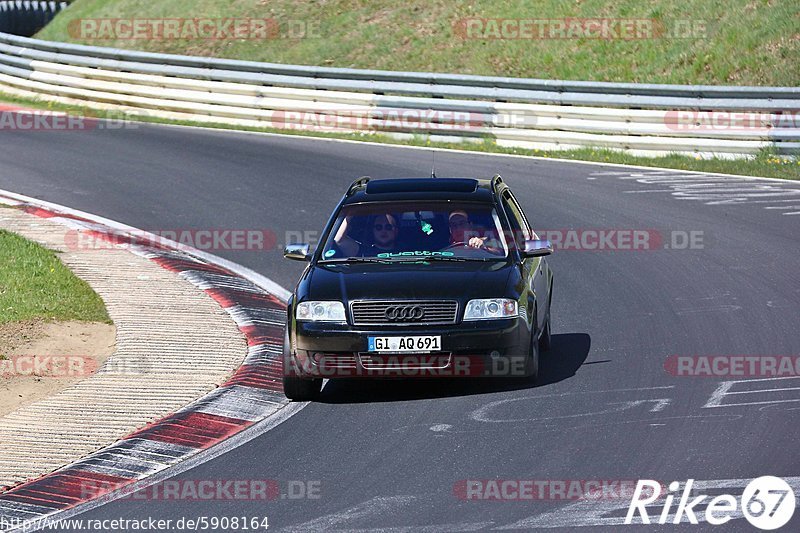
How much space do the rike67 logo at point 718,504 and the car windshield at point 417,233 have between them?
349 cm

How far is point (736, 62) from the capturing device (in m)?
25.4

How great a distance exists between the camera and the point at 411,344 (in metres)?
9.57

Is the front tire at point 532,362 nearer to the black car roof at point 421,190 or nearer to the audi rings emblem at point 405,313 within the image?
the audi rings emblem at point 405,313

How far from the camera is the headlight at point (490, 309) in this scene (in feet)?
32.0

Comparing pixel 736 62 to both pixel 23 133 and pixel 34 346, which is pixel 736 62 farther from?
pixel 34 346

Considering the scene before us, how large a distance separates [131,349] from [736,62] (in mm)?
17366

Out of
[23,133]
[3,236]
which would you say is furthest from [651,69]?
[3,236]

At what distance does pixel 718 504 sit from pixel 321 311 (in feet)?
12.2

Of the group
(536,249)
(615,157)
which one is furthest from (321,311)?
(615,157)

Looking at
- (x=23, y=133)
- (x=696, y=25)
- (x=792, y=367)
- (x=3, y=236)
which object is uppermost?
(x=696, y=25)
